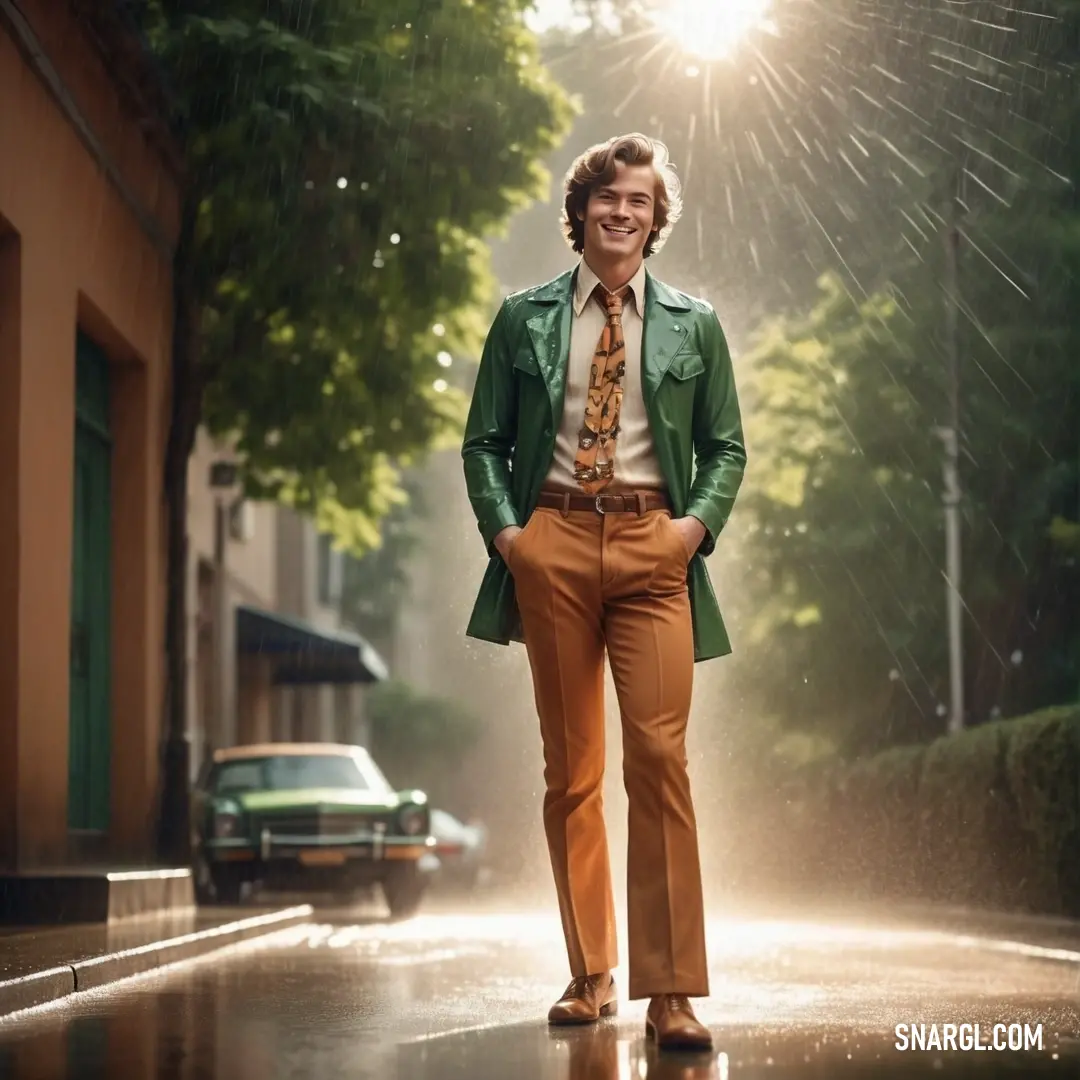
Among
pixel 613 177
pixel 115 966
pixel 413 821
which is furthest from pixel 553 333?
pixel 413 821

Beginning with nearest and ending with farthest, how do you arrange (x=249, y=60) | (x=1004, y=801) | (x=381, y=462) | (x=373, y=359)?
(x=1004, y=801) → (x=249, y=60) → (x=373, y=359) → (x=381, y=462)

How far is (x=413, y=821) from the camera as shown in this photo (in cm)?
1916

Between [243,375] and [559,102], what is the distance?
3.73 m

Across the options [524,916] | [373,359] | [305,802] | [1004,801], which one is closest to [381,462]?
[373,359]

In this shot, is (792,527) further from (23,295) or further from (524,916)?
(23,295)

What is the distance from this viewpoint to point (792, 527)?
1049 inches

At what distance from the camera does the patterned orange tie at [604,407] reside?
627 centimetres

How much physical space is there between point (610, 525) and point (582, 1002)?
134 cm

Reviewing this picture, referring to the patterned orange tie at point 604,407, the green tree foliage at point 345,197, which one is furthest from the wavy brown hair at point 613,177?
the green tree foliage at point 345,197

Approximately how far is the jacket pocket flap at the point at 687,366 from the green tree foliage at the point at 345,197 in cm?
1165

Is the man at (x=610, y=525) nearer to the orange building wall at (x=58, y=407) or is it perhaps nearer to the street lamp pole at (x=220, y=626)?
the orange building wall at (x=58, y=407)

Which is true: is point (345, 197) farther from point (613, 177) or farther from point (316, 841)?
point (613, 177)

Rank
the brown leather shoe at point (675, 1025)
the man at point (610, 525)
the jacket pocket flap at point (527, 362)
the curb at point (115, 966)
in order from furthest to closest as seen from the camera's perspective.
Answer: the curb at point (115, 966) < the jacket pocket flap at point (527, 362) < the man at point (610, 525) < the brown leather shoe at point (675, 1025)

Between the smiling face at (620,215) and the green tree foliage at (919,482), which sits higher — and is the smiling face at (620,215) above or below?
below
